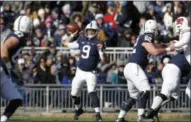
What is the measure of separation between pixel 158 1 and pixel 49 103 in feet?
17.3

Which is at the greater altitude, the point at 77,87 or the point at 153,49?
the point at 153,49

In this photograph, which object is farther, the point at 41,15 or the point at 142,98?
the point at 41,15

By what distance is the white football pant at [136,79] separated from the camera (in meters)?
19.3

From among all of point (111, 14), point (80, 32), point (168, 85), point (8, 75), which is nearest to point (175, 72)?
point (168, 85)

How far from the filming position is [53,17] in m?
28.4

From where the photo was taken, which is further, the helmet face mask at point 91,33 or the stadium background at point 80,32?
the stadium background at point 80,32

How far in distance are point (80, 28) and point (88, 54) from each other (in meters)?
3.95

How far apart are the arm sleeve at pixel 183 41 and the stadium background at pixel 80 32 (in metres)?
5.94

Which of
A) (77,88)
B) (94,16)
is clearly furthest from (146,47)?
(94,16)

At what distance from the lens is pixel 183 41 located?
59.6ft

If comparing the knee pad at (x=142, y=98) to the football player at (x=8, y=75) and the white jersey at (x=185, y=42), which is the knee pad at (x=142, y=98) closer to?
the white jersey at (x=185, y=42)

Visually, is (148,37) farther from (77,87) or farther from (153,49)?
(77,87)

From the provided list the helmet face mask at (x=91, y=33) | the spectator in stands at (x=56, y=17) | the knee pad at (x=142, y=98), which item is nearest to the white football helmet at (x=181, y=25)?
the knee pad at (x=142, y=98)

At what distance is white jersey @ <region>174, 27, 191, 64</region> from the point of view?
18047 mm
